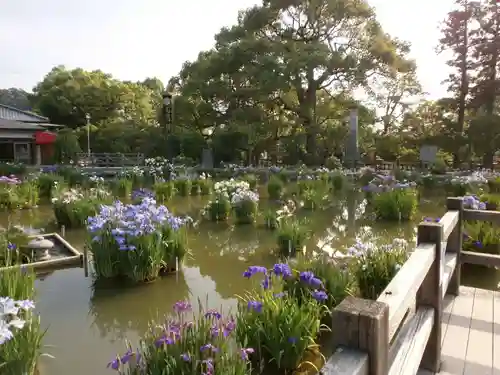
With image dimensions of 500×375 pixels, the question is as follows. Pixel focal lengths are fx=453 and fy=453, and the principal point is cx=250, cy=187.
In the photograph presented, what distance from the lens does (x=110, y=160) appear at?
2122 cm

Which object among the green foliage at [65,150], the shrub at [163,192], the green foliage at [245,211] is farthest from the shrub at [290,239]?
the green foliage at [65,150]

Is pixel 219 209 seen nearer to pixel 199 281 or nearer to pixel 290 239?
pixel 290 239

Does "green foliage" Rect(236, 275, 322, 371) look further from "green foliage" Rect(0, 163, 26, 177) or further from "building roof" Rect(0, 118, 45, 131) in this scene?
"building roof" Rect(0, 118, 45, 131)

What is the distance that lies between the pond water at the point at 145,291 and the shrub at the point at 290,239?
230 mm

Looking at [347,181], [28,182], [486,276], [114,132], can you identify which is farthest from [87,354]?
[114,132]

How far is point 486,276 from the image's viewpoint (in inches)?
198

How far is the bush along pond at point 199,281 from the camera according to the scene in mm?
2666

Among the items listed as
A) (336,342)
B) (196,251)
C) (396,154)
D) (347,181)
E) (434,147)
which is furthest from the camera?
(396,154)

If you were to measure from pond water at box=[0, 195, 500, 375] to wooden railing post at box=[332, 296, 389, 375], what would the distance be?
2359 mm

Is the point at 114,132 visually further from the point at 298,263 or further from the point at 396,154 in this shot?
the point at 298,263

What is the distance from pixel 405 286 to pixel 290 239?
14.0ft

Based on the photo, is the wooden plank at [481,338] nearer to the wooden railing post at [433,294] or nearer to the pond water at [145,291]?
the wooden railing post at [433,294]

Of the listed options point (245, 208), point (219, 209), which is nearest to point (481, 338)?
point (245, 208)

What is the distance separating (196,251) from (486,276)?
12.6 feet
